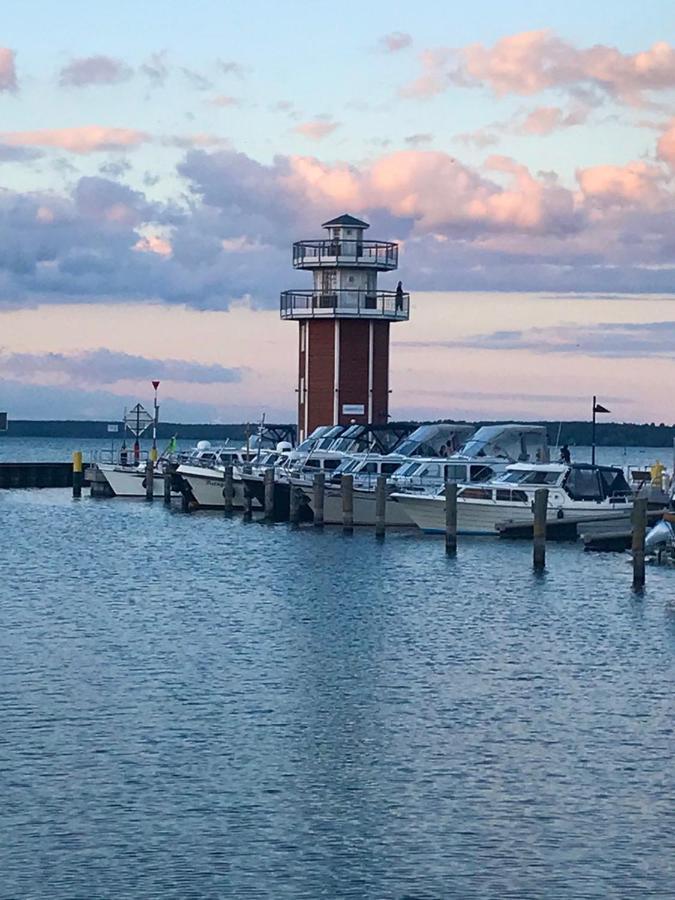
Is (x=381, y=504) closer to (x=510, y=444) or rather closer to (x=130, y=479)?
(x=510, y=444)

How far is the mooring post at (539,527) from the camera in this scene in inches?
1877

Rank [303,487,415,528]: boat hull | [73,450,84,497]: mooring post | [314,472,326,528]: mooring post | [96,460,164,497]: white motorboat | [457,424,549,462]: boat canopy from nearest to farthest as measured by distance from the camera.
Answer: [303,487,415,528]: boat hull
[314,472,326,528]: mooring post
[457,424,549,462]: boat canopy
[96,460,164,497]: white motorboat
[73,450,84,497]: mooring post

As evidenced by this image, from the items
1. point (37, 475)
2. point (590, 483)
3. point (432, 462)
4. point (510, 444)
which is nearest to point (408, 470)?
point (432, 462)

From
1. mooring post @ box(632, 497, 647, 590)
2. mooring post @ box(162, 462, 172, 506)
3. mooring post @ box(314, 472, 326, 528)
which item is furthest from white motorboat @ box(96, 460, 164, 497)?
mooring post @ box(632, 497, 647, 590)

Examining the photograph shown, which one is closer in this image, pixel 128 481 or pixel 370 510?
pixel 370 510

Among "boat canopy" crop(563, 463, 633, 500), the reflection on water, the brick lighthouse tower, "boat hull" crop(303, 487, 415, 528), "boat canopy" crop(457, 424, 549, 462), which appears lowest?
the reflection on water

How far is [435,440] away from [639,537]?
88.6 feet

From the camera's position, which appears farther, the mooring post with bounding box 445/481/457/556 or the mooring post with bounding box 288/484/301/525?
the mooring post with bounding box 288/484/301/525

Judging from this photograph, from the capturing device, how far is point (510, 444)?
67.5 meters

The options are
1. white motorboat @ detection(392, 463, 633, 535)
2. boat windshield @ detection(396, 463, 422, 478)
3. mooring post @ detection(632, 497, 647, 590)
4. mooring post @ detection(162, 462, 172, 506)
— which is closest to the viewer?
mooring post @ detection(632, 497, 647, 590)

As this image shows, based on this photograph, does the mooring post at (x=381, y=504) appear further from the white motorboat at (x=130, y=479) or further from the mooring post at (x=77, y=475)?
the mooring post at (x=77, y=475)

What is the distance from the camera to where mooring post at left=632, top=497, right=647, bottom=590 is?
4212 cm

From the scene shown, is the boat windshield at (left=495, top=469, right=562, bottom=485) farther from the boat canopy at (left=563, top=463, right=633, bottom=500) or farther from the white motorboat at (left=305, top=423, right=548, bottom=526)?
the white motorboat at (left=305, top=423, right=548, bottom=526)

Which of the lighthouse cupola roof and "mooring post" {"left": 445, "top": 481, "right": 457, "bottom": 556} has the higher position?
the lighthouse cupola roof
